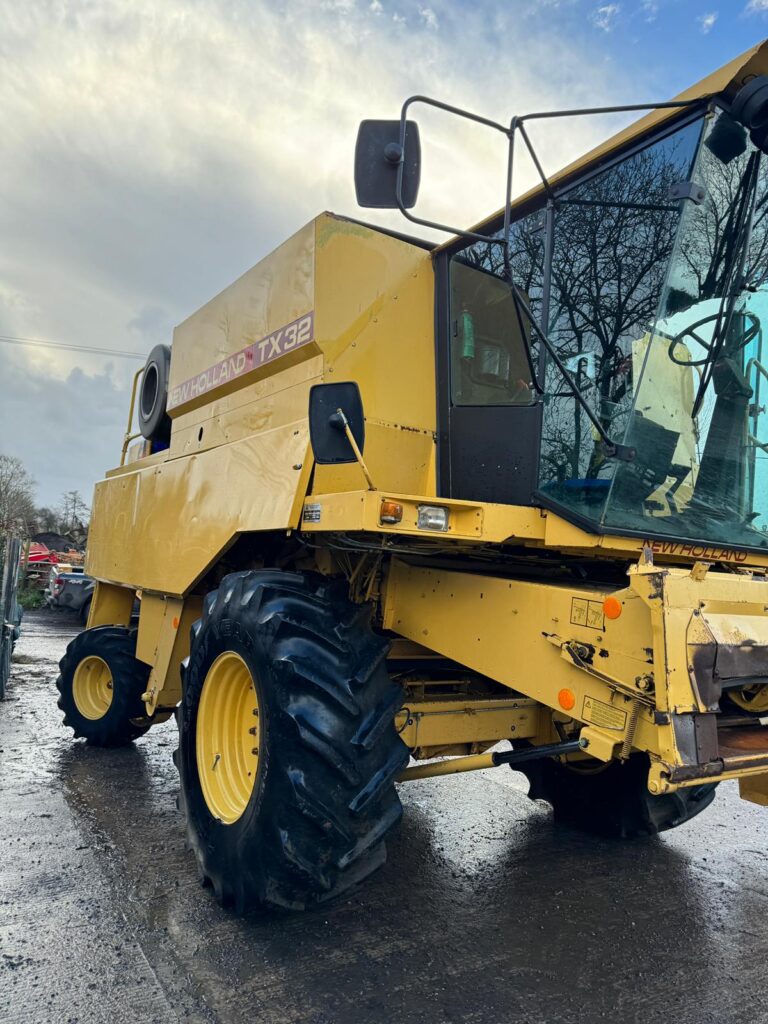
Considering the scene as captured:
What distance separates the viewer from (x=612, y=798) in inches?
156

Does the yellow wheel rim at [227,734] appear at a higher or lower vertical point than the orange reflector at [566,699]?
lower

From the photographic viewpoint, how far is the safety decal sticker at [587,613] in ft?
7.98

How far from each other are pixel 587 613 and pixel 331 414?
44.1 inches

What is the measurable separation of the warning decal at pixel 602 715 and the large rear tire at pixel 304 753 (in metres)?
0.70

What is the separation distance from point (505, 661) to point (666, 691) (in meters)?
0.71

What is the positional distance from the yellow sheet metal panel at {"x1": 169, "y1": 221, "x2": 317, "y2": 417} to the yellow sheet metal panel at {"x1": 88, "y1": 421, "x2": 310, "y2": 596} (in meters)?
0.41

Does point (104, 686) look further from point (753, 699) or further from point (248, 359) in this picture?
point (753, 699)

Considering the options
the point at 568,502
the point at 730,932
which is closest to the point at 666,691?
the point at 568,502

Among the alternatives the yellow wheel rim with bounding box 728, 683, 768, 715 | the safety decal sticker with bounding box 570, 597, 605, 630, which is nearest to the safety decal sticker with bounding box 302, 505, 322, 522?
the safety decal sticker with bounding box 570, 597, 605, 630

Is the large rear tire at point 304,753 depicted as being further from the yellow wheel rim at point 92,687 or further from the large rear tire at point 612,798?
the yellow wheel rim at point 92,687

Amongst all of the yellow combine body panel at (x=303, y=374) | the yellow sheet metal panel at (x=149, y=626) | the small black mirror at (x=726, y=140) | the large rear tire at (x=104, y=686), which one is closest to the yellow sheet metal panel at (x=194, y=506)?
the yellow combine body panel at (x=303, y=374)

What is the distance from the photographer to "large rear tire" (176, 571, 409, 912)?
2545 mm

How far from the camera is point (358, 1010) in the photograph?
2342mm

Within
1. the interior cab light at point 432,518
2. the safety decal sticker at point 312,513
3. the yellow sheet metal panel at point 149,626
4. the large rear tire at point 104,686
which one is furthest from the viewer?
the large rear tire at point 104,686
